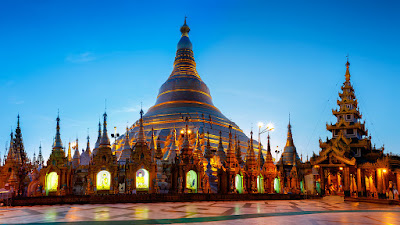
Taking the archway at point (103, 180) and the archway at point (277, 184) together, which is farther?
the archway at point (277, 184)

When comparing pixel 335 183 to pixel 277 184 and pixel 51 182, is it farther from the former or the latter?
pixel 51 182

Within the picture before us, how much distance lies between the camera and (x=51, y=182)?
1506 inches

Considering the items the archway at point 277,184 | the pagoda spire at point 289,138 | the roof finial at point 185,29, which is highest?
the roof finial at point 185,29

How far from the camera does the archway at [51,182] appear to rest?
37719 millimetres

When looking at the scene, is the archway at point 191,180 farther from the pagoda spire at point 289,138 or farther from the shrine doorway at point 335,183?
the pagoda spire at point 289,138

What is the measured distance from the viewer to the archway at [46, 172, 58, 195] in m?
37.7

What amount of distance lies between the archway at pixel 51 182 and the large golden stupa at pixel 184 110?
29188 mm

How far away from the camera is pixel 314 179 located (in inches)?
2103

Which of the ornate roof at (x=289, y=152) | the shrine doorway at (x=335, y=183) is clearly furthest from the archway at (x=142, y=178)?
the ornate roof at (x=289, y=152)

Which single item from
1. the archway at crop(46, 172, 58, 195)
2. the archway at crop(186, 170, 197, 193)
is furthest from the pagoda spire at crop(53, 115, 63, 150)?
the archway at crop(186, 170, 197, 193)

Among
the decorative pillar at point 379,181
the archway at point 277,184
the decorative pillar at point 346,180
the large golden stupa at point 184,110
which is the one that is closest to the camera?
the decorative pillar at point 379,181

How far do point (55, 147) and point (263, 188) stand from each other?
85.2 ft

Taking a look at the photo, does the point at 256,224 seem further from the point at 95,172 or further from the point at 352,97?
the point at 352,97

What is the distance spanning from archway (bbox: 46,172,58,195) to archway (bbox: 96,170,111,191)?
4.86 meters
